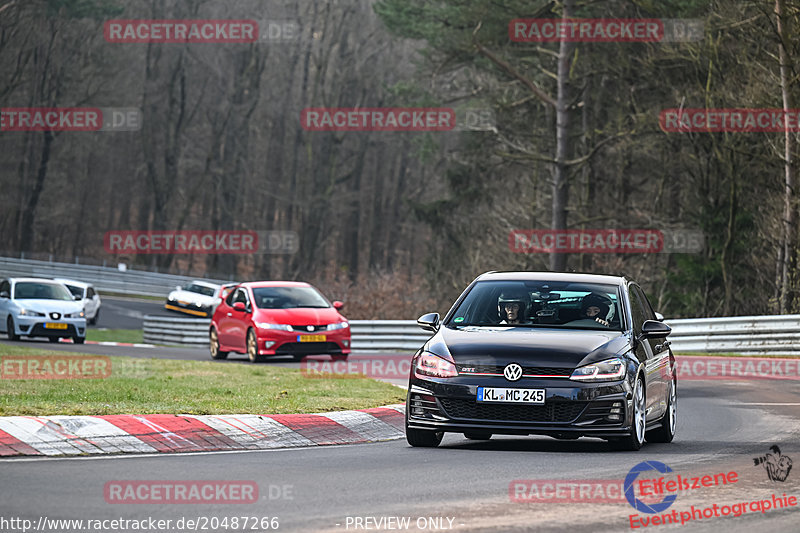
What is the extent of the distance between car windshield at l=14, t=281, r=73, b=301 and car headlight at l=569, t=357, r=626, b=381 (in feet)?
76.3

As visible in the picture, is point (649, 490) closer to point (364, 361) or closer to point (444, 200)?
point (364, 361)

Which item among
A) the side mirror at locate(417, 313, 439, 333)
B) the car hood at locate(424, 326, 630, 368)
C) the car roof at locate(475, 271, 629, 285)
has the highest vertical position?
the car roof at locate(475, 271, 629, 285)

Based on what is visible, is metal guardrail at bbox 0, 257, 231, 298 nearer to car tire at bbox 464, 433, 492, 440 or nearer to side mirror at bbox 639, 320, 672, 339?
car tire at bbox 464, 433, 492, 440

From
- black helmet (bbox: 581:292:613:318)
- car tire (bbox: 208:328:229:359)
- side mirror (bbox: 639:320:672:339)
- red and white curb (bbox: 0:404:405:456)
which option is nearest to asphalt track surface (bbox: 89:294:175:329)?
car tire (bbox: 208:328:229:359)

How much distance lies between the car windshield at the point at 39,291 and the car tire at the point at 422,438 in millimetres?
22105

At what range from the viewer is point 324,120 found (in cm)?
7269

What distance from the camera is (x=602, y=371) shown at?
446 inches

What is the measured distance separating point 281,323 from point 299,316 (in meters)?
0.38

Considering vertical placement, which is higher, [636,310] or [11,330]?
[636,310]

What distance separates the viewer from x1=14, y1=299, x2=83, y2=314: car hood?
31603 millimetres

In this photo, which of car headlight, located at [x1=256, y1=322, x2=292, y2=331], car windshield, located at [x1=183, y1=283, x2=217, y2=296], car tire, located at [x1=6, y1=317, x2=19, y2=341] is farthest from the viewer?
car windshield, located at [x1=183, y1=283, x2=217, y2=296]

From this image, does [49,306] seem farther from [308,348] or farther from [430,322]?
[430,322]

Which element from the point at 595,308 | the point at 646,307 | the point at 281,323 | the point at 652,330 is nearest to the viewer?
the point at 652,330

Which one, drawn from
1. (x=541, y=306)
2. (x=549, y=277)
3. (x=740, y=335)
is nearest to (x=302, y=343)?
(x=740, y=335)
